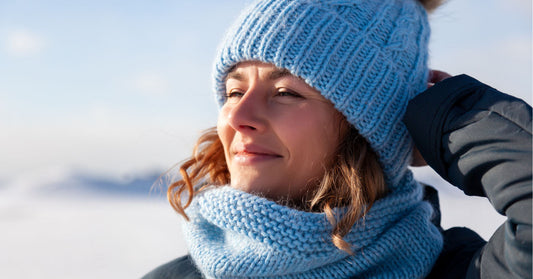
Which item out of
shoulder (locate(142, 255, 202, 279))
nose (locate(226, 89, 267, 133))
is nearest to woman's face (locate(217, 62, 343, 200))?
nose (locate(226, 89, 267, 133))

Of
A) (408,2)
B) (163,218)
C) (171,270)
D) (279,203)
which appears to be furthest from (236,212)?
(163,218)

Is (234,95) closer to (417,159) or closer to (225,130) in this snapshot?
(225,130)

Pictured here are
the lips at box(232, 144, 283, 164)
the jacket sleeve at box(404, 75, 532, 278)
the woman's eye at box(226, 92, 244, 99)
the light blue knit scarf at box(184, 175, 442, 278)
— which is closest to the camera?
the jacket sleeve at box(404, 75, 532, 278)

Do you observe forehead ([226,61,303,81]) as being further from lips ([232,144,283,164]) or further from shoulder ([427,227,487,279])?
shoulder ([427,227,487,279])

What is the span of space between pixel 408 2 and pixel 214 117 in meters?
0.95

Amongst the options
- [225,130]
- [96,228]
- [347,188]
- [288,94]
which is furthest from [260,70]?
[96,228]

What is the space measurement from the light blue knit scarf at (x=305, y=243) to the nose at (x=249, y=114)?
221 mm

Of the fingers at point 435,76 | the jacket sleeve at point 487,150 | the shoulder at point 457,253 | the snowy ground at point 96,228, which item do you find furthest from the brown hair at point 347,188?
the snowy ground at point 96,228

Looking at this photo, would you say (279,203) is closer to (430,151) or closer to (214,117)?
(430,151)

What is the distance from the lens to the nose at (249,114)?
1538 millimetres

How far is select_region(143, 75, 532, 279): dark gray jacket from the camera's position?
3.63ft

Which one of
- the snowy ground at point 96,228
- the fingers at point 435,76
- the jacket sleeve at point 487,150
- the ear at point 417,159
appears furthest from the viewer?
the snowy ground at point 96,228

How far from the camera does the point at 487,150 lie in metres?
1.22

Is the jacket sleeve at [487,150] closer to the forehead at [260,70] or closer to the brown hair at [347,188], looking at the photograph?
the brown hair at [347,188]
